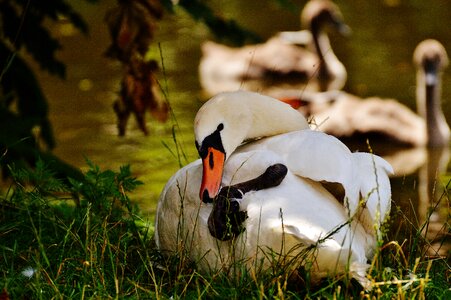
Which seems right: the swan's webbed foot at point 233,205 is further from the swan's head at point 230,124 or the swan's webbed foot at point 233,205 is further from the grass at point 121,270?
the grass at point 121,270

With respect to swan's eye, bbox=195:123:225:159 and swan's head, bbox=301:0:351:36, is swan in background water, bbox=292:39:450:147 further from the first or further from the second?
swan's eye, bbox=195:123:225:159

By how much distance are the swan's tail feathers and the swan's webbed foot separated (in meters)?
0.34

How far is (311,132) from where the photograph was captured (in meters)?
4.00

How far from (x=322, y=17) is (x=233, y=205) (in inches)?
508

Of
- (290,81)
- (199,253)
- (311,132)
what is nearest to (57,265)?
(199,253)

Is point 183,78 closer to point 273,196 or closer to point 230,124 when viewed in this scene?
point 230,124

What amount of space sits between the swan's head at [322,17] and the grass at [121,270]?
1165cm

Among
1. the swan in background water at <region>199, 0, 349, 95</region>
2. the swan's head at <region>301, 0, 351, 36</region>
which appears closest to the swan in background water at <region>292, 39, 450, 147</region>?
the swan in background water at <region>199, 0, 349, 95</region>

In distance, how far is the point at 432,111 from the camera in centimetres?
1104

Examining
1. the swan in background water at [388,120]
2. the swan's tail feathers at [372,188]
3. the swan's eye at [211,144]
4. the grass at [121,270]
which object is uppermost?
the swan's eye at [211,144]

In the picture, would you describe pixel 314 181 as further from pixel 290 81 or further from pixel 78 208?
pixel 290 81

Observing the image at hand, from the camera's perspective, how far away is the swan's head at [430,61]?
11555 mm

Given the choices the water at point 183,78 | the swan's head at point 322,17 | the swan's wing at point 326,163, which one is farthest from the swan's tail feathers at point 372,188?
the swan's head at point 322,17

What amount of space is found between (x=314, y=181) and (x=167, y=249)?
0.64m
